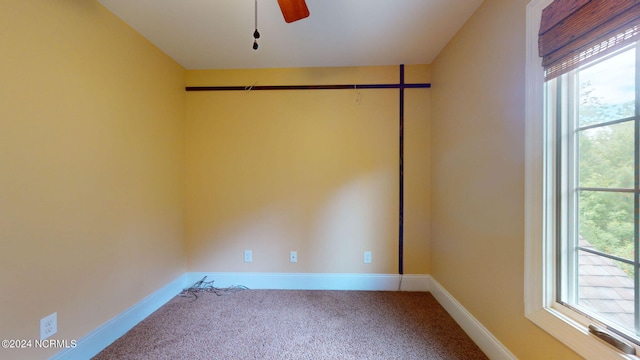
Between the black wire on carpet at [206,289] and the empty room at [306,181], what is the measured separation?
0.02 meters

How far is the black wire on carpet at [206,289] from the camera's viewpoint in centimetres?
238

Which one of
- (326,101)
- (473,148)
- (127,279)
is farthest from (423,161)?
(127,279)

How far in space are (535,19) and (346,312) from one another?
7.80 feet

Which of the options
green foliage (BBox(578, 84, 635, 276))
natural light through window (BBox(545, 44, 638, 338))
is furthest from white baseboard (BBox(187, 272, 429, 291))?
green foliage (BBox(578, 84, 635, 276))

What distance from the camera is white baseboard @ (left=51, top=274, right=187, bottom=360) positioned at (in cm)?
146

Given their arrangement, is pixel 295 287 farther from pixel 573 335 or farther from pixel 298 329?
pixel 573 335

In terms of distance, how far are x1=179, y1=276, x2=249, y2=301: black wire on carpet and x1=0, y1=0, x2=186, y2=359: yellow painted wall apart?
32cm

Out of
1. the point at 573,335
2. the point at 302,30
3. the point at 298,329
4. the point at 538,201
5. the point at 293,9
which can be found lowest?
the point at 298,329

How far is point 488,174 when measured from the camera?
5.15 ft

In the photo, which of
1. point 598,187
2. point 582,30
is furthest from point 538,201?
point 582,30

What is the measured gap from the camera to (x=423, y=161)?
244cm

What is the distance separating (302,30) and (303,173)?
1.31 m

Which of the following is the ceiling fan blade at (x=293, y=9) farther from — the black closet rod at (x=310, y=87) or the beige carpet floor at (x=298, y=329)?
the beige carpet floor at (x=298, y=329)

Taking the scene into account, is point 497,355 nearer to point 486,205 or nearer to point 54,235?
point 486,205
